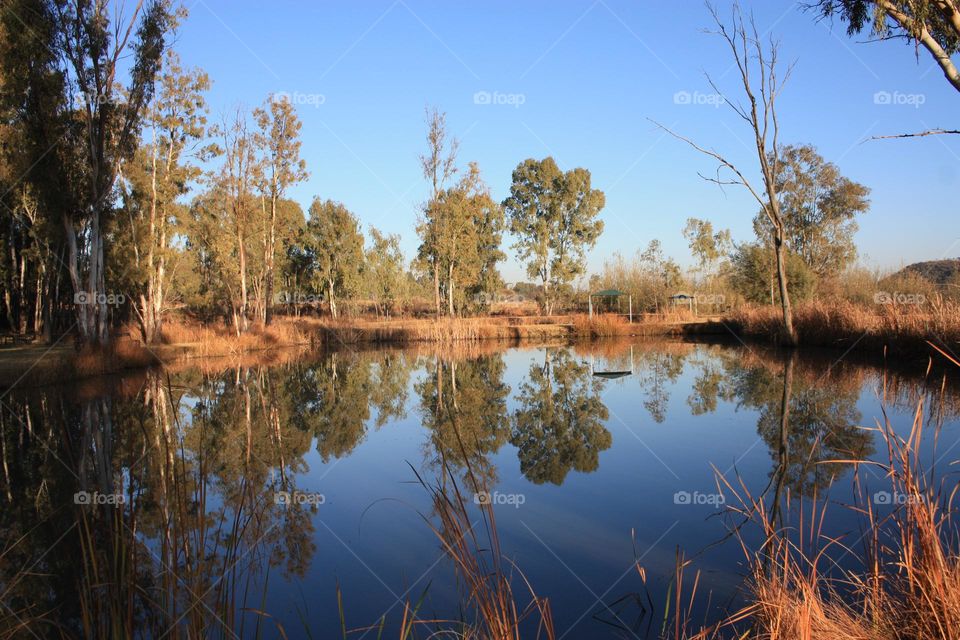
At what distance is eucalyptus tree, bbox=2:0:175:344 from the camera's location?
12719 mm

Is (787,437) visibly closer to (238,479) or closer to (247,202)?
(238,479)

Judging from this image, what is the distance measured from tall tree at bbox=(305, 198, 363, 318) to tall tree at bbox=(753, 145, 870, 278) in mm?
23488

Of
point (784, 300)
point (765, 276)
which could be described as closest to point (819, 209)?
point (765, 276)

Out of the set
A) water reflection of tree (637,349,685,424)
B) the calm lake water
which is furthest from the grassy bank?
water reflection of tree (637,349,685,424)

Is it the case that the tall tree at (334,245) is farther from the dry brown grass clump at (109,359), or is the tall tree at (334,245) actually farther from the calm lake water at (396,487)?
the calm lake water at (396,487)

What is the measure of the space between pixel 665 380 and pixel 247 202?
1838 centimetres

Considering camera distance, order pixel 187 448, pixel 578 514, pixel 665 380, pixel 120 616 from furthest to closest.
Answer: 1. pixel 665 380
2. pixel 187 448
3. pixel 578 514
4. pixel 120 616

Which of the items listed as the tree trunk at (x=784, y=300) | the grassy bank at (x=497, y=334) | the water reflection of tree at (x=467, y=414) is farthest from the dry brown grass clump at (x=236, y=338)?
the tree trunk at (x=784, y=300)

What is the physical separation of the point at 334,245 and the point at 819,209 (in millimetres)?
27067

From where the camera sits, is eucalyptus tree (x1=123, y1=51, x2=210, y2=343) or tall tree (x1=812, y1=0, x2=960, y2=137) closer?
tall tree (x1=812, y1=0, x2=960, y2=137)

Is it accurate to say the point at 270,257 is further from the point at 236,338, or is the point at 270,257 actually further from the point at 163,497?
the point at 163,497

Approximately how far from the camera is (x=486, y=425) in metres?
7.83

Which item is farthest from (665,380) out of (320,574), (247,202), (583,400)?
(247,202)

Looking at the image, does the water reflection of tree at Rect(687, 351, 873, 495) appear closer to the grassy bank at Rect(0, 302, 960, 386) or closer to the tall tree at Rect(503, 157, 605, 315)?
the grassy bank at Rect(0, 302, 960, 386)
